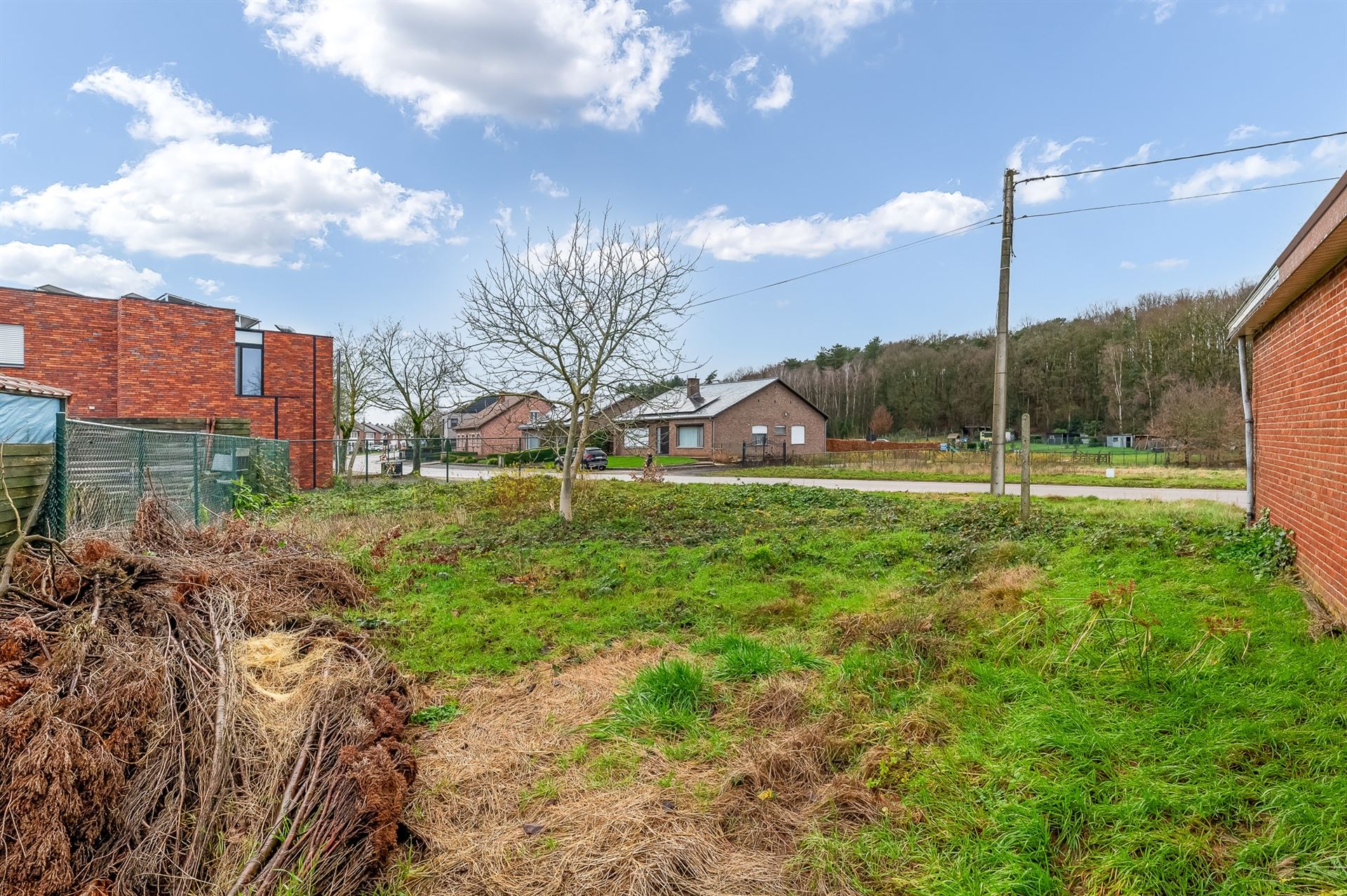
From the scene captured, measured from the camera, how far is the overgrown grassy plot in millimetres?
2467

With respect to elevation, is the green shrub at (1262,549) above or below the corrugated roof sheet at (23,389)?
below

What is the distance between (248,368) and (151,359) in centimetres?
235

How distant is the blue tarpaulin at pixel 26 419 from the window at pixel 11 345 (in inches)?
620

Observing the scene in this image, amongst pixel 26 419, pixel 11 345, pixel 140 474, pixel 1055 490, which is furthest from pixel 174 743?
pixel 11 345

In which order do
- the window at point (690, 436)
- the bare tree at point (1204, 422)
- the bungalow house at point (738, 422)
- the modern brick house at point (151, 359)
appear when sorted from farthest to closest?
1. the window at point (690, 436)
2. the bungalow house at point (738, 422)
3. the bare tree at point (1204, 422)
4. the modern brick house at point (151, 359)

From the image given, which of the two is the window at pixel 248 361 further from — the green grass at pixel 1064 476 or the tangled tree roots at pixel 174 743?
the tangled tree roots at pixel 174 743

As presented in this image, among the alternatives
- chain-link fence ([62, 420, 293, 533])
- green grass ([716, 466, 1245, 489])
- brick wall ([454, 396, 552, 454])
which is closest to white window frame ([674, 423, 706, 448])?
brick wall ([454, 396, 552, 454])

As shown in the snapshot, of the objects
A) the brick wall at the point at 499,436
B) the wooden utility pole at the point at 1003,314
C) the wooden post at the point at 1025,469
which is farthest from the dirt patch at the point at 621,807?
the brick wall at the point at 499,436

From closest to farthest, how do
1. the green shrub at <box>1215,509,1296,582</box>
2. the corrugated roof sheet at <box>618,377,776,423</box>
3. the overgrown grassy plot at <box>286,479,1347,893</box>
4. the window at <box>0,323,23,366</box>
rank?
the overgrown grassy plot at <box>286,479,1347,893</box>, the green shrub at <box>1215,509,1296,582</box>, the window at <box>0,323,23,366</box>, the corrugated roof sheet at <box>618,377,776,423</box>

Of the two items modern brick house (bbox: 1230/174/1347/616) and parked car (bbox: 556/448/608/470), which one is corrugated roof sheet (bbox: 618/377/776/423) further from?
modern brick house (bbox: 1230/174/1347/616)

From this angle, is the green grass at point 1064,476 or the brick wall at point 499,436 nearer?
the green grass at point 1064,476

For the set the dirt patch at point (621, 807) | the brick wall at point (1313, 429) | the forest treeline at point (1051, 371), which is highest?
the forest treeline at point (1051, 371)

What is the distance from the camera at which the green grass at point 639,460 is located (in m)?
34.2

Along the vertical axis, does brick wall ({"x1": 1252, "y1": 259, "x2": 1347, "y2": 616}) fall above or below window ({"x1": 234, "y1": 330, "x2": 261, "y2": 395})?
below
